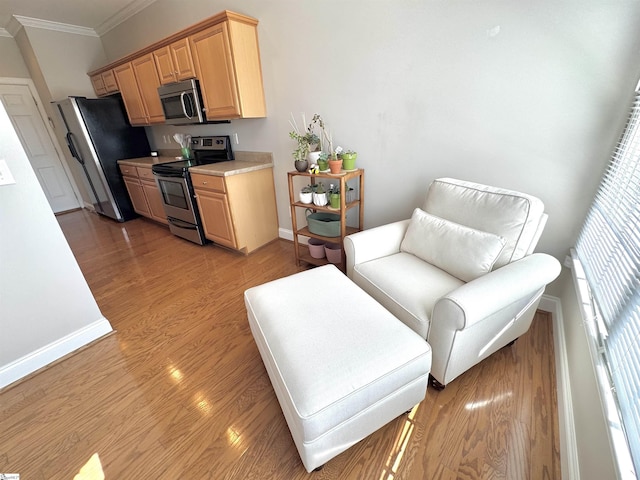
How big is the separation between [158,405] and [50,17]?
4.95m

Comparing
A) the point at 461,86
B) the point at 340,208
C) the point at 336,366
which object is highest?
the point at 461,86

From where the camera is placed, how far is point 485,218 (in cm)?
144

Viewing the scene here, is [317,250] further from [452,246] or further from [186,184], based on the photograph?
[186,184]

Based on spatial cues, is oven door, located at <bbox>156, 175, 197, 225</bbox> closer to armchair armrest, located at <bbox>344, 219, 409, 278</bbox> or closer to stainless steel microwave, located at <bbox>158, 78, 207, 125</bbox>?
stainless steel microwave, located at <bbox>158, 78, 207, 125</bbox>

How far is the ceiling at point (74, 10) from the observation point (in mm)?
3053

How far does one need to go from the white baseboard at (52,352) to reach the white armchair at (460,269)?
68.1 inches

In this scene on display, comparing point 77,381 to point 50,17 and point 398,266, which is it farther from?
point 50,17

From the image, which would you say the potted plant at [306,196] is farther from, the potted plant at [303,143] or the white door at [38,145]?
the white door at [38,145]

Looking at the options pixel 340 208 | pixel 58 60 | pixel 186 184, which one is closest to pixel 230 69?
pixel 186 184

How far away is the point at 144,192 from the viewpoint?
11.9 feet

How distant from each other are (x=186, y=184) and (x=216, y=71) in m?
1.11

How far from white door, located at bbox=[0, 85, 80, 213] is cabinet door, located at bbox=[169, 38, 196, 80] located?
3.26m

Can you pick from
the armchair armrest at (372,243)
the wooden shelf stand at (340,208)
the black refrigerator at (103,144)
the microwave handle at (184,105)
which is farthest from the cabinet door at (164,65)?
the armchair armrest at (372,243)

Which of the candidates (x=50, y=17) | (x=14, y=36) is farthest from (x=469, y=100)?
(x=14, y=36)
